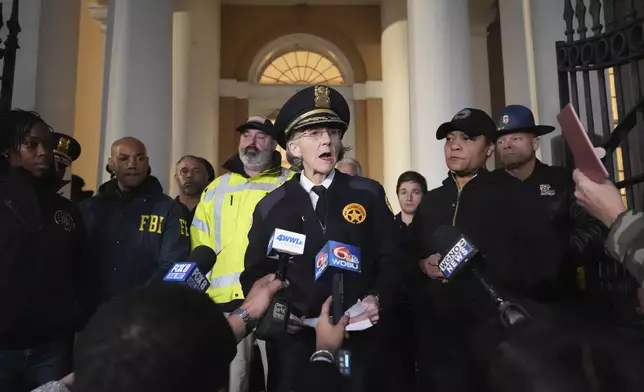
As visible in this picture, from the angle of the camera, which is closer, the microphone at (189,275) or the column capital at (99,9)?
the microphone at (189,275)

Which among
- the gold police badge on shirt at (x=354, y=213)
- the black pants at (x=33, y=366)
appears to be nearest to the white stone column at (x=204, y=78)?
the black pants at (x=33, y=366)

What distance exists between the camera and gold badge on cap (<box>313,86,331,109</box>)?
2.80 metres

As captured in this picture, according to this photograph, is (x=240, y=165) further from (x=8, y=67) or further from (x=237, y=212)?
(x=8, y=67)

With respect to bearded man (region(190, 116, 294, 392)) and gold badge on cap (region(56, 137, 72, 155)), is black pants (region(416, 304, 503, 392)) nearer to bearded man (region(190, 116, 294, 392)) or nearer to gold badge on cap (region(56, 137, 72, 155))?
bearded man (region(190, 116, 294, 392))

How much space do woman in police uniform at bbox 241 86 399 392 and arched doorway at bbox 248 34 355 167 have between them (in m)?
10.8

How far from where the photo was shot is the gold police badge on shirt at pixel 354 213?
265cm

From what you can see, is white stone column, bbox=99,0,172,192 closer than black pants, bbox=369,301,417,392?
No

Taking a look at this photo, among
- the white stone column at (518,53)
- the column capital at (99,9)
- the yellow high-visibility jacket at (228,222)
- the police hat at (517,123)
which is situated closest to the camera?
the yellow high-visibility jacket at (228,222)

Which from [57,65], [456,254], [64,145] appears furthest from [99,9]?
[456,254]

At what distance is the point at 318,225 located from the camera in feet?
8.65

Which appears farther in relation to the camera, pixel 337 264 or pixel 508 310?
pixel 337 264

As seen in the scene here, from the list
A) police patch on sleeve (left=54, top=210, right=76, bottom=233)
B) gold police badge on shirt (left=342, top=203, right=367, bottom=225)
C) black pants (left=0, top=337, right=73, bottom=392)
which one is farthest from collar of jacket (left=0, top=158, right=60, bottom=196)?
gold police badge on shirt (left=342, top=203, right=367, bottom=225)

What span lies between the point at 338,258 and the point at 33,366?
1.77 m

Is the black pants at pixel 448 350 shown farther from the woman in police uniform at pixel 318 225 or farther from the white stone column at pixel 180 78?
the white stone column at pixel 180 78
